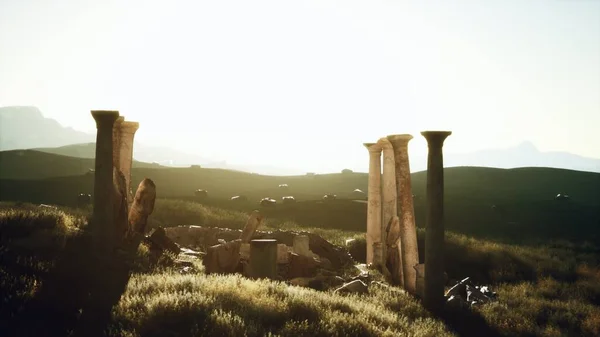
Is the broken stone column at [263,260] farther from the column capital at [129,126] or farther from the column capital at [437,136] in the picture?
the column capital at [129,126]

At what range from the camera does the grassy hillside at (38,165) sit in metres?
78.2

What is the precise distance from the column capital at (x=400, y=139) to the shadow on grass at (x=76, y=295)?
808 cm

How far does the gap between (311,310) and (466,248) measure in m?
14.5

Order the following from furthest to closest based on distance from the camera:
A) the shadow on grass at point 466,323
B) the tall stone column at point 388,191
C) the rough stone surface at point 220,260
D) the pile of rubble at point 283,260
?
the tall stone column at point 388,191, the rough stone surface at point 220,260, the pile of rubble at point 283,260, the shadow on grass at point 466,323

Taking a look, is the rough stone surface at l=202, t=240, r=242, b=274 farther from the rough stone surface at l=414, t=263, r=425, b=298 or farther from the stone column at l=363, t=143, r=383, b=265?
the stone column at l=363, t=143, r=383, b=265

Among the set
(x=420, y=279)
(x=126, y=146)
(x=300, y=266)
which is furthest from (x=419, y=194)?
(x=126, y=146)

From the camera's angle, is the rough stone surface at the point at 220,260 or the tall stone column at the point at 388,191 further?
the tall stone column at the point at 388,191

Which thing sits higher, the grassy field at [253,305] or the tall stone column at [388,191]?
the tall stone column at [388,191]

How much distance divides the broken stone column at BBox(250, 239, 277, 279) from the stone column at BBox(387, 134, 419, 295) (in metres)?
3.87

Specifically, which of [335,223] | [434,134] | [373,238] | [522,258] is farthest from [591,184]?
[434,134]

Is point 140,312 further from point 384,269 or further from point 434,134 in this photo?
point 384,269

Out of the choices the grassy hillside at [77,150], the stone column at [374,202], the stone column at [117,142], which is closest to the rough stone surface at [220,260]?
the stone column at [117,142]

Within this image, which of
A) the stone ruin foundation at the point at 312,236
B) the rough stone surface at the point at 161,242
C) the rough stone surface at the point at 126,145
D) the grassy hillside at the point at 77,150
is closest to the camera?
the stone ruin foundation at the point at 312,236

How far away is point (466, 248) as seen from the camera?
70.6ft
